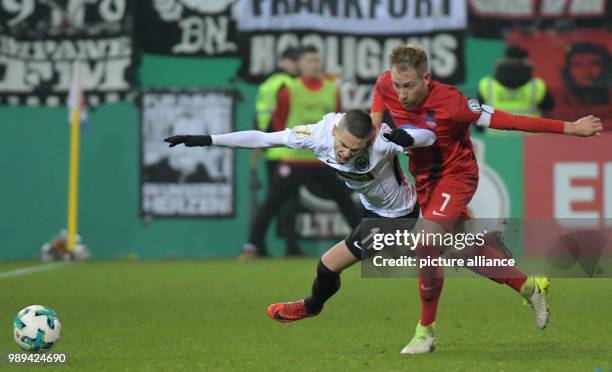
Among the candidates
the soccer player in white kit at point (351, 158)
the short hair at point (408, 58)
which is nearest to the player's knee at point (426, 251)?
the soccer player in white kit at point (351, 158)

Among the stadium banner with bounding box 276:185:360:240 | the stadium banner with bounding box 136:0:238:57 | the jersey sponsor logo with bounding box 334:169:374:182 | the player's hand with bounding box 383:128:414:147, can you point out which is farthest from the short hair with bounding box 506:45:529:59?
the player's hand with bounding box 383:128:414:147

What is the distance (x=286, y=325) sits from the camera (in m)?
9.06

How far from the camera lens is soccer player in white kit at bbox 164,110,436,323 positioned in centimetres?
724

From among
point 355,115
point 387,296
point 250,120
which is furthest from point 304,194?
point 355,115

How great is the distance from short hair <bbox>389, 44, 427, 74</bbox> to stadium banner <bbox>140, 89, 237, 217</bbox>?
8.37 metres

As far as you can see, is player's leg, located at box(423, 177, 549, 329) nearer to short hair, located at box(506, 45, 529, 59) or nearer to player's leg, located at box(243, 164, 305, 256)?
player's leg, located at box(243, 164, 305, 256)

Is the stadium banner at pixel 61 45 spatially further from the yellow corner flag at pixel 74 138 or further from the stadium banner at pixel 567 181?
the stadium banner at pixel 567 181

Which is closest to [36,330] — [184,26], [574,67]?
[184,26]

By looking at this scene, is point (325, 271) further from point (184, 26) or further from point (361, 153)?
point (184, 26)

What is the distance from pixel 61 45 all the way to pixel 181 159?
1.99m

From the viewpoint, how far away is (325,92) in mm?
15344

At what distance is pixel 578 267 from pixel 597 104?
328 centimetres

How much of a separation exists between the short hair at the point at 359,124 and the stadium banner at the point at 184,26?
28.8 feet

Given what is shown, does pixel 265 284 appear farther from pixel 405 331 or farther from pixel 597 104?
pixel 597 104
